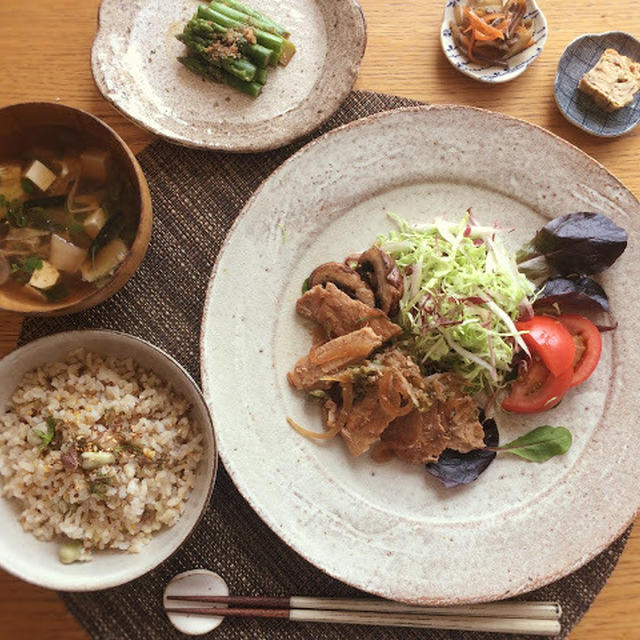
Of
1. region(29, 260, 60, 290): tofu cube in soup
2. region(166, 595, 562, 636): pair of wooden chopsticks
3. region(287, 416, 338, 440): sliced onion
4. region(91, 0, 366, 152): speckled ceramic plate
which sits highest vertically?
region(91, 0, 366, 152): speckled ceramic plate

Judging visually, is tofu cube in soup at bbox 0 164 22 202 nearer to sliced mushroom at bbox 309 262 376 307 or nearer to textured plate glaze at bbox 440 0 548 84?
sliced mushroom at bbox 309 262 376 307

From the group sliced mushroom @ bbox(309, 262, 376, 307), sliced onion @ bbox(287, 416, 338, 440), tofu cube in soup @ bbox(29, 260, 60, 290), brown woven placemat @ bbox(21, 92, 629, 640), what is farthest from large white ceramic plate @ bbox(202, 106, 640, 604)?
tofu cube in soup @ bbox(29, 260, 60, 290)

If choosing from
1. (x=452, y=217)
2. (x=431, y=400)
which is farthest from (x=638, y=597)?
(x=452, y=217)

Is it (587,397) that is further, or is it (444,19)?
(444,19)

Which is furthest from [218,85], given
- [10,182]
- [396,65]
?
[10,182]

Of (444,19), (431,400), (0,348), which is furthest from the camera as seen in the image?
(444,19)

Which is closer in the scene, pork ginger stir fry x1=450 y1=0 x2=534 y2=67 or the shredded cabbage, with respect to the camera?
the shredded cabbage

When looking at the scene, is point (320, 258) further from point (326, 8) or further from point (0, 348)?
point (0, 348)
